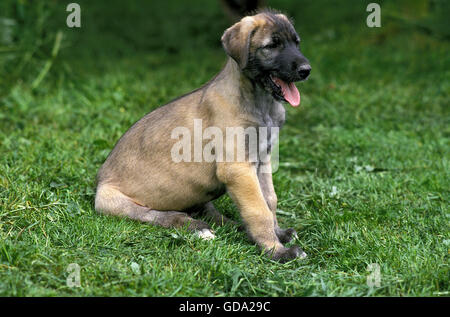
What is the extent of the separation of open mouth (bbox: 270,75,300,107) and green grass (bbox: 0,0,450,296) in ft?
3.95

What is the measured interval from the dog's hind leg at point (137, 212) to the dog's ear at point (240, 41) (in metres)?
1.37

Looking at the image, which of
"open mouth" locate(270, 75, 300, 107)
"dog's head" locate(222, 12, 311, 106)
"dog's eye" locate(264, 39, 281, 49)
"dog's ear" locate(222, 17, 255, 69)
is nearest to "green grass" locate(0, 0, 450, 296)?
"open mouth" locate(270, 75, 300, 107)

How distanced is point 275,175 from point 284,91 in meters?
1.85

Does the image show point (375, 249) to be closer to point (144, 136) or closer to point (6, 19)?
point (144, 136)

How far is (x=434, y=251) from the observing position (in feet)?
15.0

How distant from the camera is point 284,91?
15.8 ft

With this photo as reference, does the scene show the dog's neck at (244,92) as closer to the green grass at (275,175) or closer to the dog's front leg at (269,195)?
the dog's front leg at (269,195)

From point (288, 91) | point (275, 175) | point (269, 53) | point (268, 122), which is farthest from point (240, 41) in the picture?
point (275, 175)

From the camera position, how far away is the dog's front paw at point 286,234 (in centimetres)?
516

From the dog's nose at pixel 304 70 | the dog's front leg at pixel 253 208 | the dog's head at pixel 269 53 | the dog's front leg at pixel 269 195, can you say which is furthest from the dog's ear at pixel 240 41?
the dog's front leg at pixel 269 195

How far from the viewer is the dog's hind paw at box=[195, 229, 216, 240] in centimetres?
482

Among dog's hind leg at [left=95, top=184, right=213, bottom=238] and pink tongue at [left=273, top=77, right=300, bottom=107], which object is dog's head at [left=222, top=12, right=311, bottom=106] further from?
dog's hind leg at [left=95, top=184, right=213, bottom=238]
